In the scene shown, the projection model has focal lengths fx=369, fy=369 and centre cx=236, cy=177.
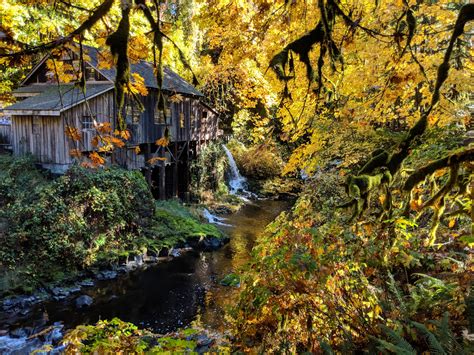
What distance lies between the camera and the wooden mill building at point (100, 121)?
659 inches

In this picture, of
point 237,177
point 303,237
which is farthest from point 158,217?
point 303,237

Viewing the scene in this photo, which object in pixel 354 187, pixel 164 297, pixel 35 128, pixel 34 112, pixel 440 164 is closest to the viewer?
pixel 440 164

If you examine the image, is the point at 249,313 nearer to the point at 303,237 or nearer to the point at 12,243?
the point at 303,237

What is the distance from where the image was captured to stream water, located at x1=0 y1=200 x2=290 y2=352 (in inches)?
425

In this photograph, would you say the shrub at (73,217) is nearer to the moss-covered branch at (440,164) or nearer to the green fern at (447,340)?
the moss-covered branch at (440,164)

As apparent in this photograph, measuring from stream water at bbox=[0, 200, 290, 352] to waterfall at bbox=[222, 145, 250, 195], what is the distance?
445 inches

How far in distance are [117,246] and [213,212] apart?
28.1 ft

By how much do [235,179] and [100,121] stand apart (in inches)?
517

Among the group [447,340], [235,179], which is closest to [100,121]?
[235,179]

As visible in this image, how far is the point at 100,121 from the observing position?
710 inches

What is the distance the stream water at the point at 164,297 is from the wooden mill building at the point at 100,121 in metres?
4.59

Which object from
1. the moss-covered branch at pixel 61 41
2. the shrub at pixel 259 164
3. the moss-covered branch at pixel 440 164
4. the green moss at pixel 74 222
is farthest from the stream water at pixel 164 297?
the shrub at pixel 259 164

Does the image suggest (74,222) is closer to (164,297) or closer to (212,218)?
(164,297)

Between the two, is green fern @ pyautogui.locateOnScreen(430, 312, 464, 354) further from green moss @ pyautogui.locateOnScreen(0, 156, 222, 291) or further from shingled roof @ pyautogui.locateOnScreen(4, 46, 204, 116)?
shingled roof @ pyautogui.locateOnScreen(4, 46, 204, 116)
